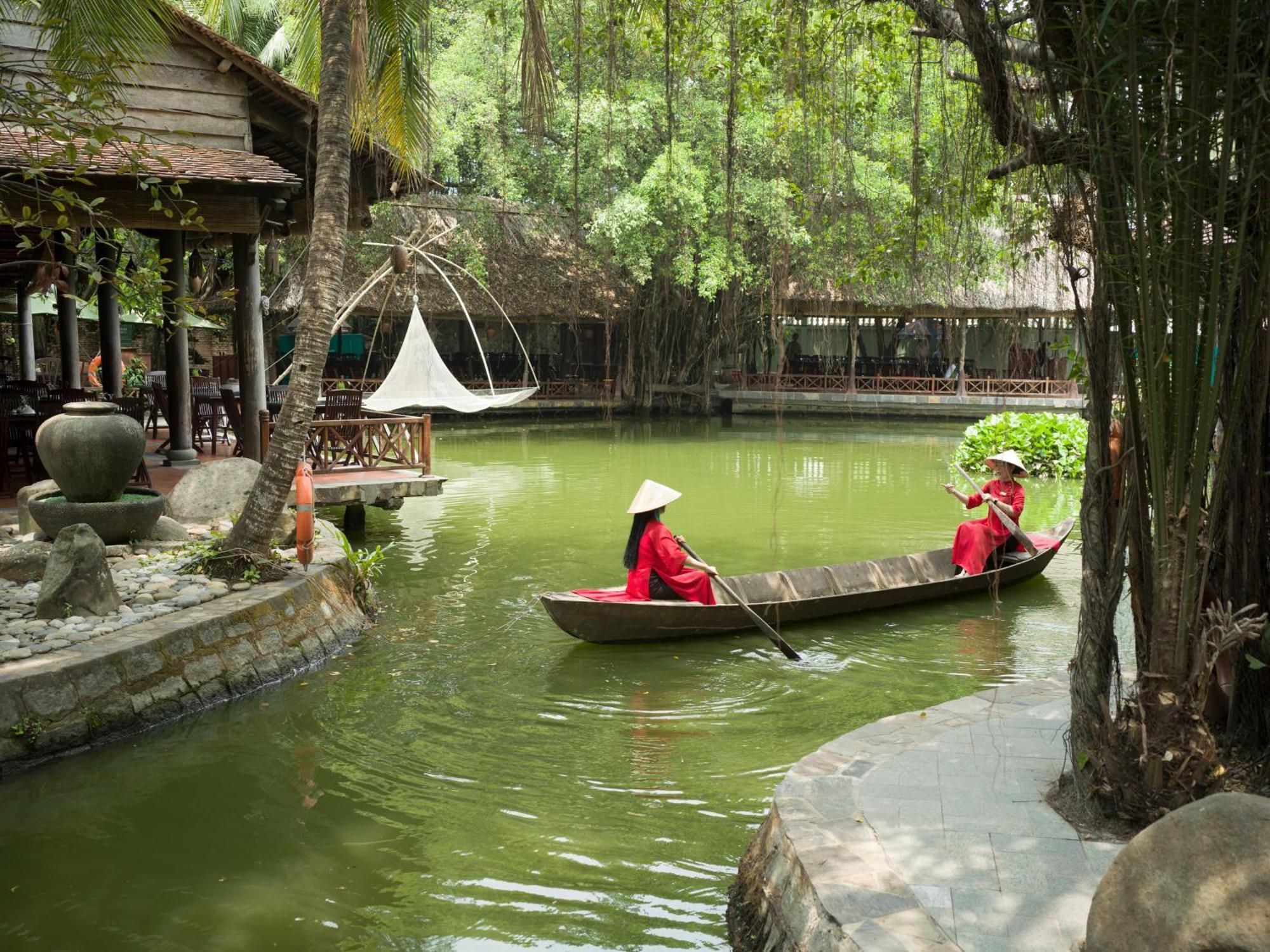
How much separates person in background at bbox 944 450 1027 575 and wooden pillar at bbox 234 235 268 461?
22.1 feet

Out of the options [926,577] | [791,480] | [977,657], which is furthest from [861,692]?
[791,480]

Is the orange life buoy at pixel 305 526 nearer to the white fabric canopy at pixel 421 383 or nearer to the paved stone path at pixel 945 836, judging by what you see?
the paved stone path at pixel 945 836

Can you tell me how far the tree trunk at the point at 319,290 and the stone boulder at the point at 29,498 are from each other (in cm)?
203

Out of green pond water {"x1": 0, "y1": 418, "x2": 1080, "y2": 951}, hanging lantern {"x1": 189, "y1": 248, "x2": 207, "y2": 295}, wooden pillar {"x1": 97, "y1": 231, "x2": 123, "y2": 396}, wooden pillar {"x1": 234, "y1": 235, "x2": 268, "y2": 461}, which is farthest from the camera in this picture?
hanging lantern {"x1": 189, "y1": 248, "x2": 207, "y2": 295}

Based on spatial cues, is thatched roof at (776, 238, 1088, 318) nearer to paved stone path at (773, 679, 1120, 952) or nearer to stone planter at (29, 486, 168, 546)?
stone planter at (29, 486, 168, 546)

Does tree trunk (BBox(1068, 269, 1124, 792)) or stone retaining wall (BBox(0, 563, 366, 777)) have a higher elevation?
tree trunk (BBox(1068, 269, 1124, 792))

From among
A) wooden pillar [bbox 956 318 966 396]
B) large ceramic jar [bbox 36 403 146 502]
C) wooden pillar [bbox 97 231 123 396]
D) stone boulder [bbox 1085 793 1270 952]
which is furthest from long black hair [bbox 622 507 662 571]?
wooden pillar [bbox 956 318 966 396]

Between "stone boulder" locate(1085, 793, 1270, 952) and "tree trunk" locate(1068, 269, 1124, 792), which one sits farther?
"tree trunk" locate(1068, 269, 1124, 792)

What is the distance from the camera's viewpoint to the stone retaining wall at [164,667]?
5.96 meters

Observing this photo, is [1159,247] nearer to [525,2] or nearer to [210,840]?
[525,2]

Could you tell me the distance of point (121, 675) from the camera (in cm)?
643

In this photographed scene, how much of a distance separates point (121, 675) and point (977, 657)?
18.3 feet

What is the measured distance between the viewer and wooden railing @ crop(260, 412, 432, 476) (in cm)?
1264

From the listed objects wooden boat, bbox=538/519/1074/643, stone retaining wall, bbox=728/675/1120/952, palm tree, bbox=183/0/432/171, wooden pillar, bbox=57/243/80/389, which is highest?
palm tree, bbox=183/0/432/171
